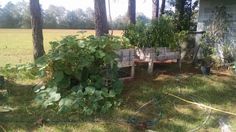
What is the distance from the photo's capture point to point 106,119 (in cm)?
462

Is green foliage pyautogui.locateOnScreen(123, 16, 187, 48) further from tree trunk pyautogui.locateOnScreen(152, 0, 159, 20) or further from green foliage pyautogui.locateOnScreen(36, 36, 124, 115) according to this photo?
tree trunk pyautogui.locateOnScreen(152, 0, 159, 20)

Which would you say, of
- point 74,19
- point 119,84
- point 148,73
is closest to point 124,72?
point 148,73

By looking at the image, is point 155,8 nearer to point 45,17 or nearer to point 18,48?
point 18,48

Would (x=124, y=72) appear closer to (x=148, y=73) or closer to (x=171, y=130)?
(x=148, y=73)

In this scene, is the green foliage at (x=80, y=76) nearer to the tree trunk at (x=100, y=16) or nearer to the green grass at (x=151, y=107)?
the green grass at (x=151, y=107)

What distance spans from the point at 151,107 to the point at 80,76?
1234mm

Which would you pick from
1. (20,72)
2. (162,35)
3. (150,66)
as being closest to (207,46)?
(162,35)

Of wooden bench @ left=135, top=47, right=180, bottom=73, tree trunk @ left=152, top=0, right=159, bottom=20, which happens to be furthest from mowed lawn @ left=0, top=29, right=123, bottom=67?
tree trunk @ left=152, top=0, right=159, bottom=20

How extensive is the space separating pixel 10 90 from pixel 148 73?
8.59 ft

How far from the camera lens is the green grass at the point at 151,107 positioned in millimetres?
4430

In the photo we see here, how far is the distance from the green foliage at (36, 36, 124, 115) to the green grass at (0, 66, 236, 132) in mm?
188

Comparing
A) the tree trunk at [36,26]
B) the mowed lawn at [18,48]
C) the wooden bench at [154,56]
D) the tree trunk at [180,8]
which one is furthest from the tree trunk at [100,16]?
the tree trunk at [180,8]

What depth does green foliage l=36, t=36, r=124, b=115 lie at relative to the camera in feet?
15.6

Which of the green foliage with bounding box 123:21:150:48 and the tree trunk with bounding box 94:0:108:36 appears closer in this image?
the green foliage with bounding box 123:21:150:48
